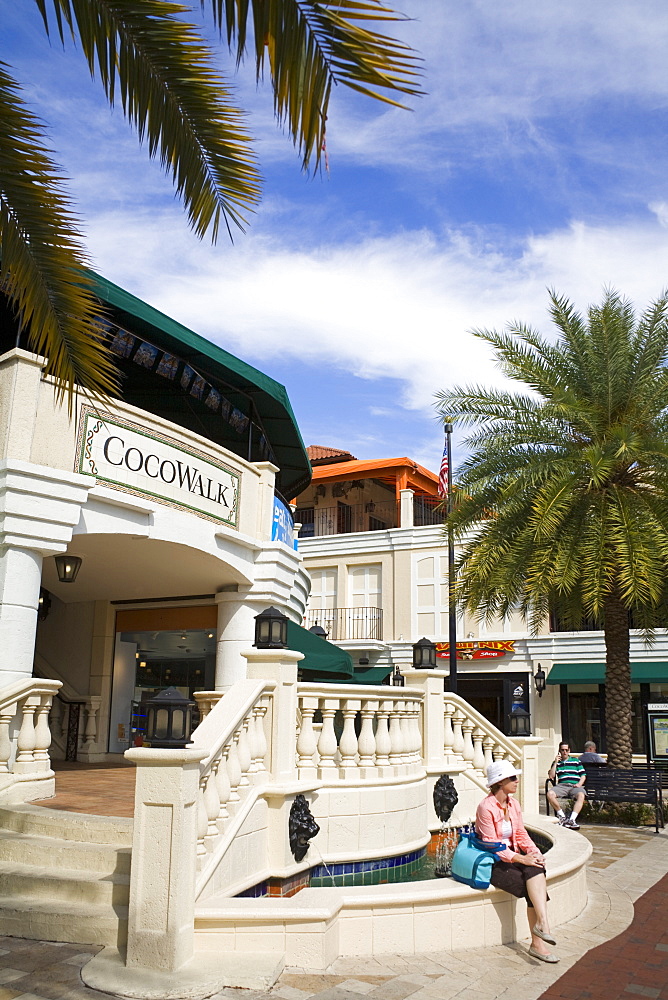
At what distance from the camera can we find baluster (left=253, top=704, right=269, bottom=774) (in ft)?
24.4

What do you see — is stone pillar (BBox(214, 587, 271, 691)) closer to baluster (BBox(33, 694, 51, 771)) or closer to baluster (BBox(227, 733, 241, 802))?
baluster (BBox(33, 694, 51, 771))

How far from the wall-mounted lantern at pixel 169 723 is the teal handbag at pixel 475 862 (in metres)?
2.62

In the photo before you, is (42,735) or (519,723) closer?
(42,735)

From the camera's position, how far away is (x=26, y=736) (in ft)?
28.2

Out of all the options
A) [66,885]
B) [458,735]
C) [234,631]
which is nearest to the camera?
[66,885]

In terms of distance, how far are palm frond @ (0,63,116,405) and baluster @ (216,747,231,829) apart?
3.02 meters

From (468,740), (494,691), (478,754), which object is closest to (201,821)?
(468,740)

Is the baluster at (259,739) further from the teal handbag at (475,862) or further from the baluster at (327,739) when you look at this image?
the teal handbag at (475,862)

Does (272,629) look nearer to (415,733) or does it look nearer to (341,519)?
(415,733)

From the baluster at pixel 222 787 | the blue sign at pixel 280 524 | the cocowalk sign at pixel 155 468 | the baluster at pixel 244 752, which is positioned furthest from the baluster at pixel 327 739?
the blue sign at pixel 280 524

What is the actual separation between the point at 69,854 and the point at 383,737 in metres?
3.45

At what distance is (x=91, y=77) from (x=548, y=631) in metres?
26.6

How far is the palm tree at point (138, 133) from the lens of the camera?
394cm

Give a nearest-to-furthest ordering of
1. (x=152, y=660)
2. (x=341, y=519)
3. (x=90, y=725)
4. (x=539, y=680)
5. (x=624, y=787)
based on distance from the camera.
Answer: (x=90, y=725), (x=624, y=787), (x=152, y=660), (x=539, y=680), (x=341, y=519)
